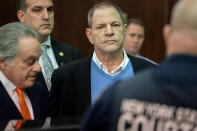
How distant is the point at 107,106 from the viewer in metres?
1.62

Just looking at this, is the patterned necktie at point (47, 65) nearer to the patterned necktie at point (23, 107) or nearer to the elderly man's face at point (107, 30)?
the elderly man's face at point (107, 30)

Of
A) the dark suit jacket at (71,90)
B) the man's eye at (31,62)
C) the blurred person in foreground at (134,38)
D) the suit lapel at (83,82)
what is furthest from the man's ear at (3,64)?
the blurred person in foreground at (134,38)

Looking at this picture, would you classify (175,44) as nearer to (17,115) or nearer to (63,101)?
(17,115)

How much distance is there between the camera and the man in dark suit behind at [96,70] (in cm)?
312

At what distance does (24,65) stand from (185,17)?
129cm

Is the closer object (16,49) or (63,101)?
(16,49)

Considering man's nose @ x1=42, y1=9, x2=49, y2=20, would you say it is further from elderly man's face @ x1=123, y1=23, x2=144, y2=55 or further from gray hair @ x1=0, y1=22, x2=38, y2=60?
elderly man's face @ x1=123, y1=23, x2=144, y2=55

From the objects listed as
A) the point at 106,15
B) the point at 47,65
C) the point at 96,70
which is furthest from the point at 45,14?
the point at 96,70

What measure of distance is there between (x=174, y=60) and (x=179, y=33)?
0.29ft

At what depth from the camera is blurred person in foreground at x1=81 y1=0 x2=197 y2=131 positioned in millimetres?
1517

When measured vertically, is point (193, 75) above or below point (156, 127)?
above

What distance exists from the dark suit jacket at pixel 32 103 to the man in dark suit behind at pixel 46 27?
2.80ft

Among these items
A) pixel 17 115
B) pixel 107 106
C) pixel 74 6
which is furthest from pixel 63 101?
pixel 74 6

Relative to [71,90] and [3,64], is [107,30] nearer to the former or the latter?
[71,90]
